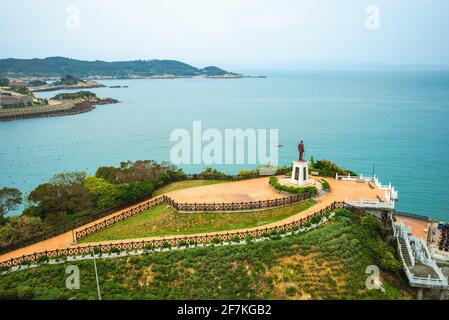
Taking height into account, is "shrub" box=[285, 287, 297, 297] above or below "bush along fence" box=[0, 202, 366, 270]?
below

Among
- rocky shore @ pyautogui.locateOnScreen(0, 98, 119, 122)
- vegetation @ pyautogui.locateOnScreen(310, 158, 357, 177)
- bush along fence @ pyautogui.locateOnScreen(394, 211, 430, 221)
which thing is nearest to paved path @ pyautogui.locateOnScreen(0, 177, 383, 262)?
vegetation @ pyautogui.locateOnScreen(310, 158, 357, 177)

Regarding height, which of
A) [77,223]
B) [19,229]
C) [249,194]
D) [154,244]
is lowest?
[77,223]

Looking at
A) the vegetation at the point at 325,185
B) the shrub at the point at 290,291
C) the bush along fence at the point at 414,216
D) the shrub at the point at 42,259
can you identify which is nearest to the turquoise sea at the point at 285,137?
the bush along fence at the point at 414,216

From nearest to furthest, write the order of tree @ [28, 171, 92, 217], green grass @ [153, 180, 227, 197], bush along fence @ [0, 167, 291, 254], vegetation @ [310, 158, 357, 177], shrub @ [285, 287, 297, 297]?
1. shrub @ [285, 287, 297, 297]
2. bush along fence @ [0, 167, 291, 254]
3. tree @ [28, 171, 92, 217]
4. green grass @ [153, 180, 227, 197]
5. vegetation @ [310, 158, 357, 177]

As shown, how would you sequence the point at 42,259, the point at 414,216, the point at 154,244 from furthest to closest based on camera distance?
the point at 414,216, the point at 154,244, the point at 42,259

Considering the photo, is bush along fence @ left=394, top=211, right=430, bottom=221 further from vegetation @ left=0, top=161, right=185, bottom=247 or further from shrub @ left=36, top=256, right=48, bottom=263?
shrub @ left=36, top=256, right=48, bottom=263

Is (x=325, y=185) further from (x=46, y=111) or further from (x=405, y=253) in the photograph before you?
(x=46, y=111)

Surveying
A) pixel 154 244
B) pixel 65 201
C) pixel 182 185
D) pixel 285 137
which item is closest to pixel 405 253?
pixel 154 244
